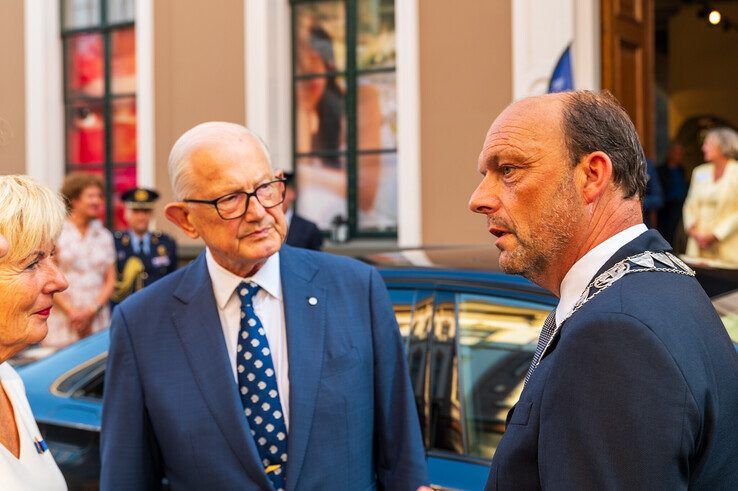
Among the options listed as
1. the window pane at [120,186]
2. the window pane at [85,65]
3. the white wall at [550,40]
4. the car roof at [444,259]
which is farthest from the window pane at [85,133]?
the car roof at [444,259]

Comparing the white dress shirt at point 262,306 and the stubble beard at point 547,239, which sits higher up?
the stubble beard at point 547,239

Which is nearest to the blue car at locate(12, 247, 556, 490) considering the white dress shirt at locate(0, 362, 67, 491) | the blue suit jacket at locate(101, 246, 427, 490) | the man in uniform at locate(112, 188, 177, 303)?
the blue suit jacket at locate(101, 246, 427, 490)

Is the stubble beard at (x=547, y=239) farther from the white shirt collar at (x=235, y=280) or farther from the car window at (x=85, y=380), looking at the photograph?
the car window at (x=85, y=380)

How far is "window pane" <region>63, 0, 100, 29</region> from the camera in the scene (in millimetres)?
11805

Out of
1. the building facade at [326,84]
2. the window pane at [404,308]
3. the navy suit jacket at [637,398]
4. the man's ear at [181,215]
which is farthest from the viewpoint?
the building facade at [326,84]

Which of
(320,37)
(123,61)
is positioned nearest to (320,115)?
(320,37)

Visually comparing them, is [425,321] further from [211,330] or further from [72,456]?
[72,456]

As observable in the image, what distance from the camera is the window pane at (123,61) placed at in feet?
37.7

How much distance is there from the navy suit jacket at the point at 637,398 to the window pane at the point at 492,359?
1623 mm

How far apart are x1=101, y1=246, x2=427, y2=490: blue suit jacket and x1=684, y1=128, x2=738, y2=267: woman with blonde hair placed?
5.62m

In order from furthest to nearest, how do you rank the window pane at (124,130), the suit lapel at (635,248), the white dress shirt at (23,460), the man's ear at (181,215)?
the window pane at (124,130)
the man's ear at (181,215)
the white dress shirt at (23,460)
the suit lapel at (635,248)

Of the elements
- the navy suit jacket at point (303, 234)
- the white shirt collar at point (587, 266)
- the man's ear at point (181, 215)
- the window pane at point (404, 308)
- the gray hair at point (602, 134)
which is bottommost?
the window pane at point (404, 308)

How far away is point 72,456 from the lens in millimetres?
3785

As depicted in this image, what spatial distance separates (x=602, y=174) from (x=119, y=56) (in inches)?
418
